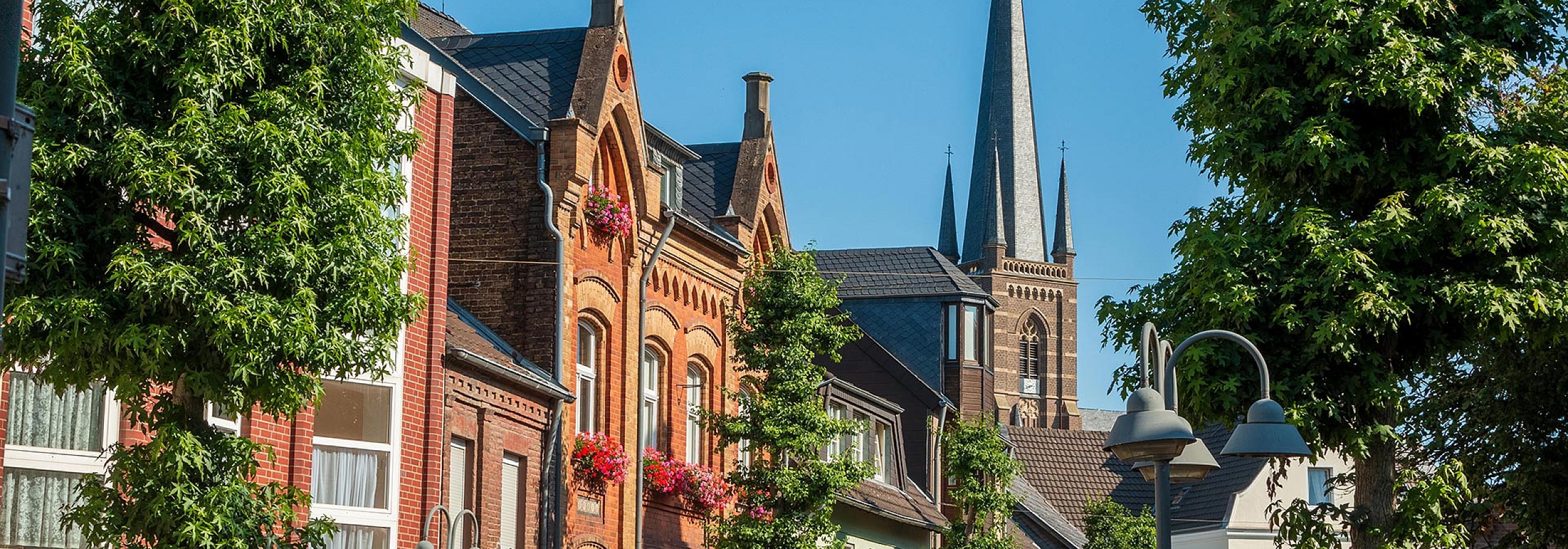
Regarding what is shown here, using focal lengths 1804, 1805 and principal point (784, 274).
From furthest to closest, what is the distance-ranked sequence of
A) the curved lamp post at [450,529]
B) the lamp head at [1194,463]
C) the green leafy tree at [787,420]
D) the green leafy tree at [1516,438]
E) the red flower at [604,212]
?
the green leafy tree at [787,420] → the red flower at [604,212] → the green leafy tree at [1516,438] → the curved lamp post at [450,529] → the lamp head at [1194,463]

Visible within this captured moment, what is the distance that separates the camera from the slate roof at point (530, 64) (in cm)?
2709

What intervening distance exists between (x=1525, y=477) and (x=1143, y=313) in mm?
5561

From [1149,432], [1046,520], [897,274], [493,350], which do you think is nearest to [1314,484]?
[1046,520]

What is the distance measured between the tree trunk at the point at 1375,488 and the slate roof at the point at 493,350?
10393 mm

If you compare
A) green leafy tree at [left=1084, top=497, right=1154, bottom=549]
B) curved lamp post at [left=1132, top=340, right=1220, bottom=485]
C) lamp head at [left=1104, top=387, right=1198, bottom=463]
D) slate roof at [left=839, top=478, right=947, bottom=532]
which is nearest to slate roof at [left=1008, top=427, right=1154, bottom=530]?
green leafy tree at [left=1084, top=497, right=1154, bottom=549]

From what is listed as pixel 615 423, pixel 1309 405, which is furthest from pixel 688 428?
pixel 1309 405

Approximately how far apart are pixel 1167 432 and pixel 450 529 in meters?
11.3

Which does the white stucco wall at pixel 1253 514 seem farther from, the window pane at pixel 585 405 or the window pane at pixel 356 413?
the window pane at pixel 356 413

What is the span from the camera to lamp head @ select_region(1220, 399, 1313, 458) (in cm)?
1310

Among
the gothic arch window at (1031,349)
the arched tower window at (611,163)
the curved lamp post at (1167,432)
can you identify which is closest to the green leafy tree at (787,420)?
the arched tower window at (611,163)

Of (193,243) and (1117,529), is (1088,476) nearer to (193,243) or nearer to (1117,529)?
(1117,529)

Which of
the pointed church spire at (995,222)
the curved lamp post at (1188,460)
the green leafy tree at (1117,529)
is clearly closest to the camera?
the curved lamp post at (1188,460)

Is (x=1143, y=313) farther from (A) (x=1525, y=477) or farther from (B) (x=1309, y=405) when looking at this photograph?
(A) (x=1525, y=477)

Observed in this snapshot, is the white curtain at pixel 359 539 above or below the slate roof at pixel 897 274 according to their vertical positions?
below
